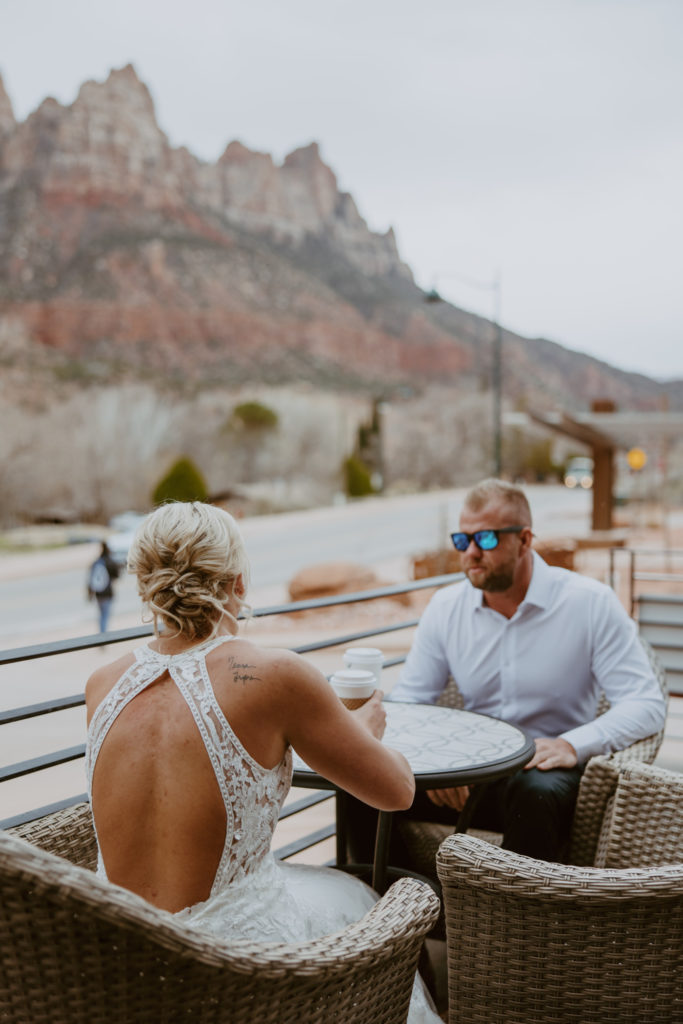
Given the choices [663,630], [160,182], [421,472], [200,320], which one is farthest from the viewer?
[160,182]

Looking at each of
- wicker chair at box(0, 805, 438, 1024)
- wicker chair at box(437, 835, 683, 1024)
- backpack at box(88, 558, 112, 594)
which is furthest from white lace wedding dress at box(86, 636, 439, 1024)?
backpack at box(88, 558, 112, 594)

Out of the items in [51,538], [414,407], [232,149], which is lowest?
[51,538]

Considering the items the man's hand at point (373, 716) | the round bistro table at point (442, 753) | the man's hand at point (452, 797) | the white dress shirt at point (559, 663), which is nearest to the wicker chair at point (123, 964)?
the man's hand at point (373, 716)

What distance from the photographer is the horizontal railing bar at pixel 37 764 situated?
2.01 m

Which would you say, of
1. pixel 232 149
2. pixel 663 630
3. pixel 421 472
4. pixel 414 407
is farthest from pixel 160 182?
pixel 663 630

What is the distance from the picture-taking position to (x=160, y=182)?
9844 centimetres

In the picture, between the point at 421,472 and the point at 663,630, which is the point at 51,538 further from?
the point at 421,472

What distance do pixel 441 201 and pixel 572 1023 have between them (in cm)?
9291

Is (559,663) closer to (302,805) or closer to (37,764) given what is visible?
(302,805)

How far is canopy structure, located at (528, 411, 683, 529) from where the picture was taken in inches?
688

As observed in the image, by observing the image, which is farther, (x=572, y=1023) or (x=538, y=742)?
(x=538, y=742)

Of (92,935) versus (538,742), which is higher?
(92,935)

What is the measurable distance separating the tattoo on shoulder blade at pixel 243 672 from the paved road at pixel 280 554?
11.6 metres

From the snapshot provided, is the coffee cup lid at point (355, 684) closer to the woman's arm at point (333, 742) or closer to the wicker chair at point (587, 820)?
the woman's arm at point (333, 742)
